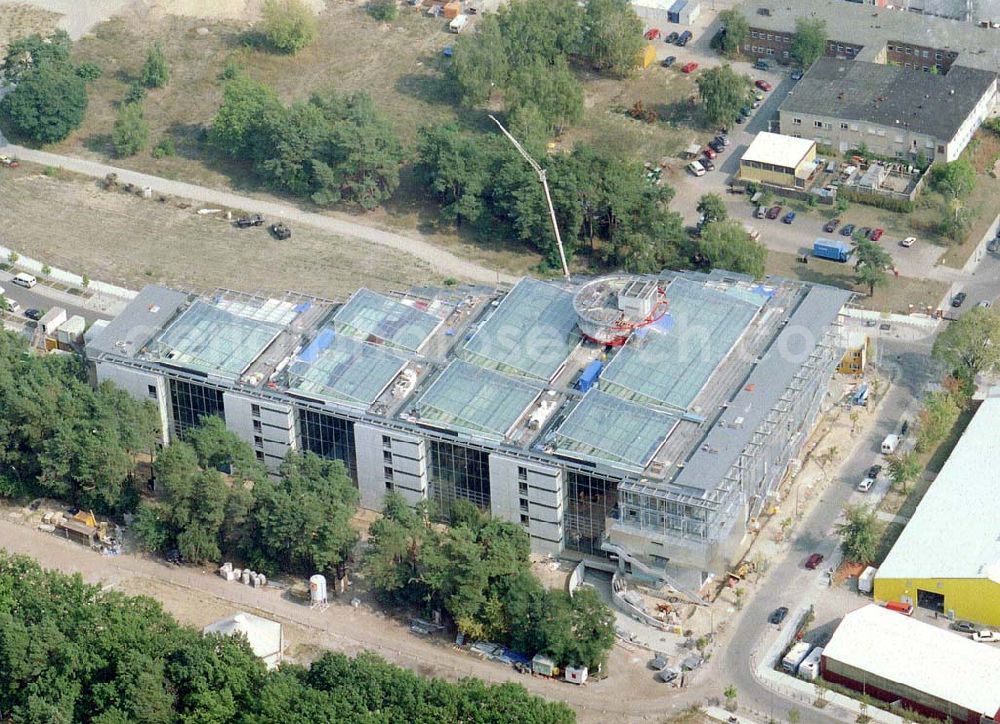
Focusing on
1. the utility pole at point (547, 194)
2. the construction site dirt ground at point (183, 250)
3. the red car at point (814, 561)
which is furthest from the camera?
the construction site dirt ground at point (183, 250)

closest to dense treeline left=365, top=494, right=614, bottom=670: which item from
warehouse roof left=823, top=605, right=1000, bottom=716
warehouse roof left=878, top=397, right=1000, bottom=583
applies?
warehouse roof left=823, top=605, right=1000, bottom=716

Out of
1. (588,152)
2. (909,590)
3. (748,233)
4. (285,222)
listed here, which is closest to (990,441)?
(909,590)

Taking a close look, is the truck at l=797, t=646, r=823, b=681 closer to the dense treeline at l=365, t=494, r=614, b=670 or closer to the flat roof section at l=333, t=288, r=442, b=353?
the dense treeline at l=365, t=494, r=614, b=670

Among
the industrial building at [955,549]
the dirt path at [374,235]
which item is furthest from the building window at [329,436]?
the industrial building at [955,549]

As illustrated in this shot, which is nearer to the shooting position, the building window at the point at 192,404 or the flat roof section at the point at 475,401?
the flat roof section at the point at 475,401

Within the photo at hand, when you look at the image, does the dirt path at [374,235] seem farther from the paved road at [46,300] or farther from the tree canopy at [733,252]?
the paved road at [46,300]

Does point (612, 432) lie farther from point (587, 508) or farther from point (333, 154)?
point (333, 154)
